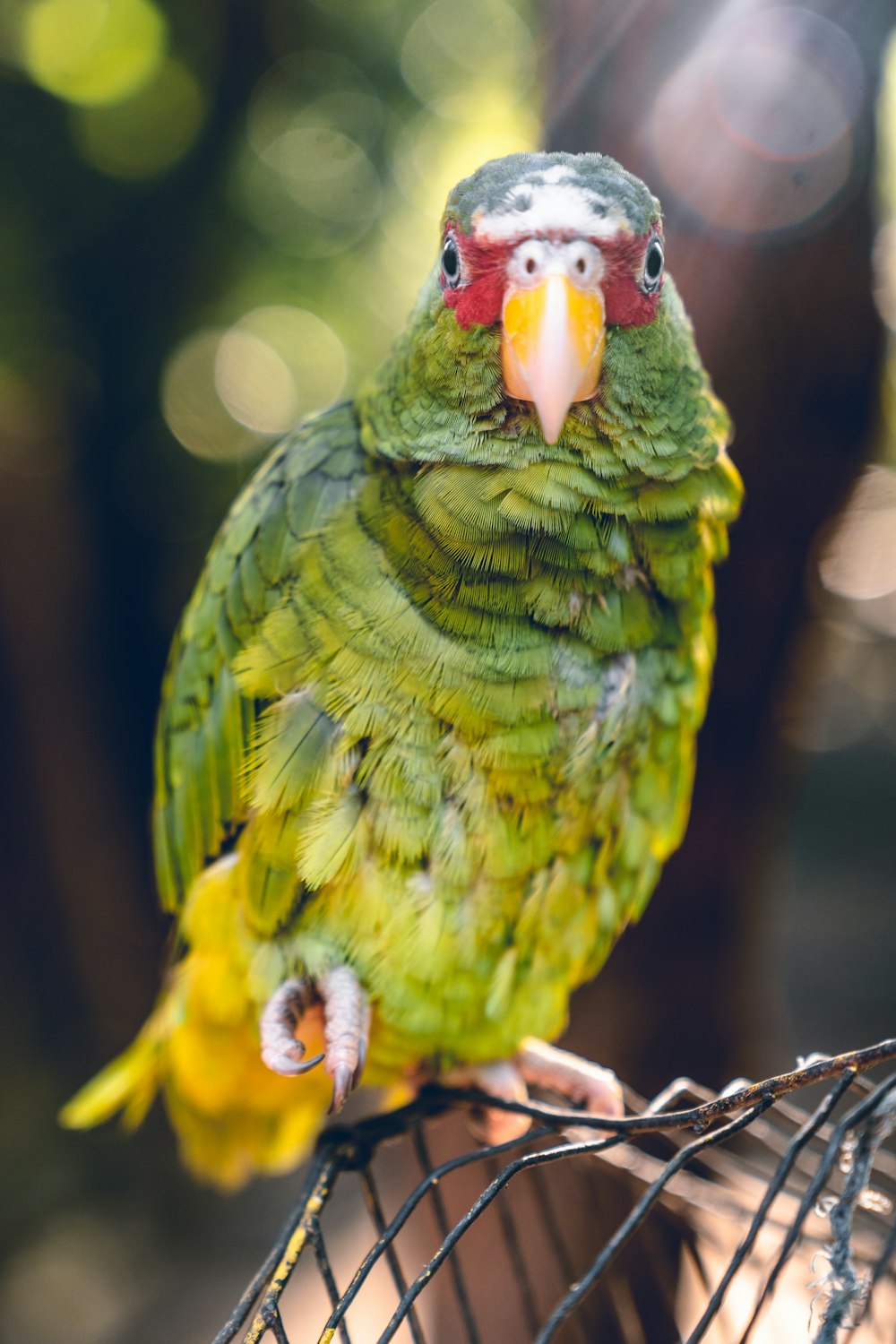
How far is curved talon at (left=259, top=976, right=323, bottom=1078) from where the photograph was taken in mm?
1030

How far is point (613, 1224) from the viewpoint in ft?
6.38

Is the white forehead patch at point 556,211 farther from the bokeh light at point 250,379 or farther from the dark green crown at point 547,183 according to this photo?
the bokeh light at point 250,379

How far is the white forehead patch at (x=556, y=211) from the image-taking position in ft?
2.91

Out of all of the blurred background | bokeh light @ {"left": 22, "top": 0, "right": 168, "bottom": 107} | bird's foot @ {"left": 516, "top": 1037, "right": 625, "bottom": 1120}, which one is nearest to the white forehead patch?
the blurred background

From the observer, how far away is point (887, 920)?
425cm

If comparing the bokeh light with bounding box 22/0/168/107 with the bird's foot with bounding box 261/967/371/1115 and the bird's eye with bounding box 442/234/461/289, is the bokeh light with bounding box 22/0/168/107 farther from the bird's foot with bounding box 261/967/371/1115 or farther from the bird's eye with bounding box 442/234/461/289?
the bird's foot with bounding box 261/967/371/1115

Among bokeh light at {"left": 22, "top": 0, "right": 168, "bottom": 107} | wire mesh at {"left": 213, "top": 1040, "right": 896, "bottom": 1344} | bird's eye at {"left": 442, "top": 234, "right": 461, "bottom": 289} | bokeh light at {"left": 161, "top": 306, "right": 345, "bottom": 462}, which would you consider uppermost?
bokeh light at {"left": 22, "top": 0, "right": 168, "bottom": 107}

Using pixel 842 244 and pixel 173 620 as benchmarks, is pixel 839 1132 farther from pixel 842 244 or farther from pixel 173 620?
pixel 173 620

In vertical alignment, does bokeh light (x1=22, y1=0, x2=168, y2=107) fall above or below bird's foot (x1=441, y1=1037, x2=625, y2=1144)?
above

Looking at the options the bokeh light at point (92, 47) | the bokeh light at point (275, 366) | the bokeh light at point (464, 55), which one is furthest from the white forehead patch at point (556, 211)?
the bokeh light at point (92, 47)

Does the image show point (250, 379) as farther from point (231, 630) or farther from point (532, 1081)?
point (532, 1081)

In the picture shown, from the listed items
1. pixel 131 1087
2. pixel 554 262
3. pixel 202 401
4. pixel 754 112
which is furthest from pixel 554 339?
pixel 202 401

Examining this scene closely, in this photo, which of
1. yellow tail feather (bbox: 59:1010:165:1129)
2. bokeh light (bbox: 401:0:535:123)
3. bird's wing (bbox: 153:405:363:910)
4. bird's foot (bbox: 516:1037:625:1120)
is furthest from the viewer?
bokeh light (bbox: 401:0:535:123)

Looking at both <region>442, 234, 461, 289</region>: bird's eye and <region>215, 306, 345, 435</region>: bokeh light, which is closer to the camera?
<region>442, 234, 461, 289</region>: bird's eye
